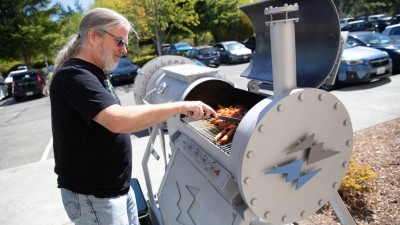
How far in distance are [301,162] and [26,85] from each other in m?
17.6

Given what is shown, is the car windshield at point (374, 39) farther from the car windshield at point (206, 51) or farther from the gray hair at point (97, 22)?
the gray hair at point (97, 22)

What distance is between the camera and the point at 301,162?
1.75m

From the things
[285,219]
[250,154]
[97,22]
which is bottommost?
[285,219]

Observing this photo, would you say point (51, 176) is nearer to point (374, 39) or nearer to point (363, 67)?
point (363, 67)

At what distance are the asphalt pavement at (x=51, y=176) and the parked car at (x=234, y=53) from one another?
11.5 metres

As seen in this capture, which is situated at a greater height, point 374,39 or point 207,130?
point 207,130

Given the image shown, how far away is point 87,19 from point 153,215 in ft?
7.54

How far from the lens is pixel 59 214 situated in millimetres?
4047

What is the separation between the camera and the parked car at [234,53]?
19328mm

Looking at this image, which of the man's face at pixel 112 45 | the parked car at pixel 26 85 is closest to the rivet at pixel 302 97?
the man's face at pixel 112 45

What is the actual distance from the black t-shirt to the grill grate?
61cm

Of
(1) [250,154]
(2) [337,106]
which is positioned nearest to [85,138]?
(1) [250,154]

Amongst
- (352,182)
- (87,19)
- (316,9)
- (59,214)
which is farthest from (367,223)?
(59,214)

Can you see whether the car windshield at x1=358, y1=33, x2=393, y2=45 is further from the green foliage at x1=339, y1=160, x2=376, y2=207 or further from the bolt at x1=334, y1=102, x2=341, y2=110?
the bolt at x1=334, y1=102, x2=341, y2=110
